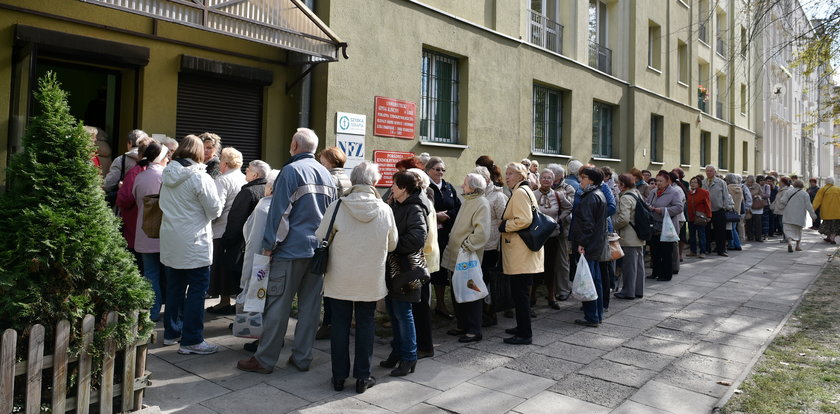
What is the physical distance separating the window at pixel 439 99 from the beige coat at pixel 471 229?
16.6ft

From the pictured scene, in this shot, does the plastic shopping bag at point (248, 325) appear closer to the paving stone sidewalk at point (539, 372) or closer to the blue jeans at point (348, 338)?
the paving stone sidewalk at point (539, 372)

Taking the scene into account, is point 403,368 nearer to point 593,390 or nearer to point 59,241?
point 593,390

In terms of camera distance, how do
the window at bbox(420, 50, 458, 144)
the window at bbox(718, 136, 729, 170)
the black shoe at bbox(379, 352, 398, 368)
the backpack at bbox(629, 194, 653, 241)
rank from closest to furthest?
the black shoe at bbox(379, 352, 398, 368)
the backpack at bbox(629, 194, 653, 241)
the window at bbox(420, 50, 458, 144)
the window at bbox(718, 136, 729, 170)

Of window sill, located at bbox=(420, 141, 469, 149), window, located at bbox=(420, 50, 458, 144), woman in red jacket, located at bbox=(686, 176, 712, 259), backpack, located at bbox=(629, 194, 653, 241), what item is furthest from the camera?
woman in red jacket, located at bbox=(686, 176, 712, 259)

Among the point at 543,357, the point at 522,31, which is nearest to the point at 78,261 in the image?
the point at 543,357

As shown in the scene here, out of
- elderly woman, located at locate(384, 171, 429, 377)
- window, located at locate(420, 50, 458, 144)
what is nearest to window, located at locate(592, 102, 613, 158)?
window, located at locate(420, 50, 458, 144)

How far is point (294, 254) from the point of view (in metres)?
4.88

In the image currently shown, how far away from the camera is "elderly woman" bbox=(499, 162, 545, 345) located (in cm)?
600

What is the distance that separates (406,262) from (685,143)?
20420 mm

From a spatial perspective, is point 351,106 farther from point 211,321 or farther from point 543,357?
point 543,357

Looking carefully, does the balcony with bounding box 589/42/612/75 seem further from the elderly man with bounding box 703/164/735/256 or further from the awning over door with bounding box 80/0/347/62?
the awning over door with bounding box 80/0/347/62

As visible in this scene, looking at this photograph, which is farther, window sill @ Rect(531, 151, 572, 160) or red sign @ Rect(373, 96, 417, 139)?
window sill @ Rect(531, 151, 572, 160)

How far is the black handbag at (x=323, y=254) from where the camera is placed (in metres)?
4.55

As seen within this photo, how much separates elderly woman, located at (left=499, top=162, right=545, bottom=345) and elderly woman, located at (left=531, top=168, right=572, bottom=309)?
151 cm
